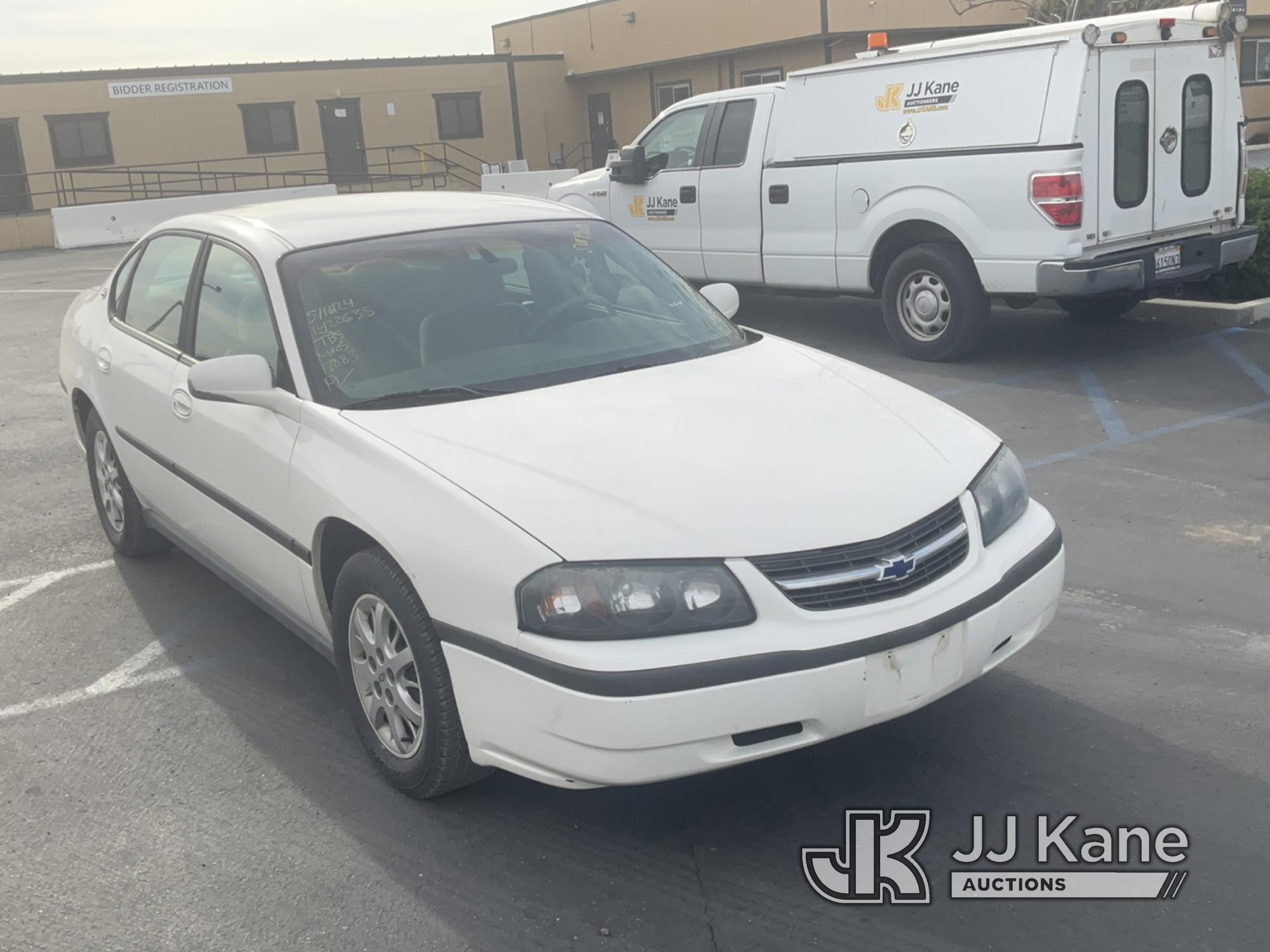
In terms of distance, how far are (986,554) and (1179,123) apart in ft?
21.7

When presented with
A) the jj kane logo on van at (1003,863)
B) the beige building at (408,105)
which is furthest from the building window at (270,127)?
the jj kane logo on van at (1003,863)

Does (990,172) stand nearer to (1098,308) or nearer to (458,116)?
(1098,308)

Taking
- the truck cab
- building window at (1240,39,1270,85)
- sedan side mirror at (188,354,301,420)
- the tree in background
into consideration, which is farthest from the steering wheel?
building window at (1240,39,1270,85)

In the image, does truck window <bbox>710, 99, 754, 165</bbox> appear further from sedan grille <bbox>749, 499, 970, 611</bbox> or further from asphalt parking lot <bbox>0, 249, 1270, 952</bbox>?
sedan grille <bbox>749, 499, 970, 611</bbox>

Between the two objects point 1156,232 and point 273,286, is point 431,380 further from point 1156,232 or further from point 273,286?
point 1156,232

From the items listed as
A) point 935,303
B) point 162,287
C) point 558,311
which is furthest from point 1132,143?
point 162,287

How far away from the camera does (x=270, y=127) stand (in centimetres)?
3403

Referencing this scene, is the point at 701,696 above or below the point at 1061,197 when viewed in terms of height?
below

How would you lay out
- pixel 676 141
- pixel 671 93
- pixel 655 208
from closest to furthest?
pixel 676 141 < pixel 655 208 < pixel 671 93

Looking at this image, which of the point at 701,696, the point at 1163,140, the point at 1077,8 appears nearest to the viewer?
the point at 701,696

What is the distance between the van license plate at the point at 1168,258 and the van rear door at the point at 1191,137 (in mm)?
167

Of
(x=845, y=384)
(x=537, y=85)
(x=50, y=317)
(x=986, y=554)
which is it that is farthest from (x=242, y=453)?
(x=537, y=85)

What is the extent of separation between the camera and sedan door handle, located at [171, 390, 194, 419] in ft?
14.9

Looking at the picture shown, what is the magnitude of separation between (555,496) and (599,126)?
33.8 meters
